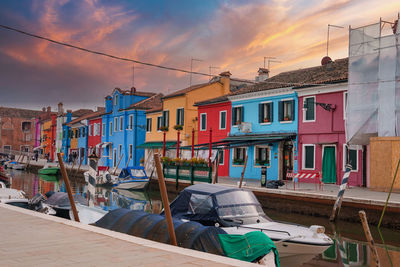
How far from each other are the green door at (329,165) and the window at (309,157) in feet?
3.11

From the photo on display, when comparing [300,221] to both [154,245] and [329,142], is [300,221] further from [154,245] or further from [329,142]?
[154,245]

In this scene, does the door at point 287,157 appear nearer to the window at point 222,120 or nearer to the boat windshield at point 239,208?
the window at point 222,120

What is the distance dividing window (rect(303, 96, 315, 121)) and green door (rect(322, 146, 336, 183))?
243cm

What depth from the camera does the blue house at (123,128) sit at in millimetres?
47406

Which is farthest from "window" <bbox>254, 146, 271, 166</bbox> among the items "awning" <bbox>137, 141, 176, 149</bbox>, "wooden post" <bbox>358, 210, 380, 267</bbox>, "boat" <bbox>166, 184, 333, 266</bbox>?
"wooden post" <bbox>358, 210, 380, 267</bbox>

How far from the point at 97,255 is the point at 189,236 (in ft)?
7.98

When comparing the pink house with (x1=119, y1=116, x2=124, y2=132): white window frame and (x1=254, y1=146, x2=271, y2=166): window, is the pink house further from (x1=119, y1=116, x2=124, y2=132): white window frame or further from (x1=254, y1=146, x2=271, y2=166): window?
(x1=119, y1=116, x2=124, y2=132): white window frame

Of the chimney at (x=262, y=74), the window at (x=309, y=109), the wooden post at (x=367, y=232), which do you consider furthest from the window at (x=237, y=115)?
the wooden post at (x=367, y=232)

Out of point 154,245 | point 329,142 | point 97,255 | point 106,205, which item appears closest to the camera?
point 97,255

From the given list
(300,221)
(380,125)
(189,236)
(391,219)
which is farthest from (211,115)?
(189,236)

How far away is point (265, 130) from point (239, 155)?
312 cm

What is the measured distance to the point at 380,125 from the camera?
21516 mm

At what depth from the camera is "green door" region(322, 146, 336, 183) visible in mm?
25053

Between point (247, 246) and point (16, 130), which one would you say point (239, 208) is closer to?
point (247, 246)
